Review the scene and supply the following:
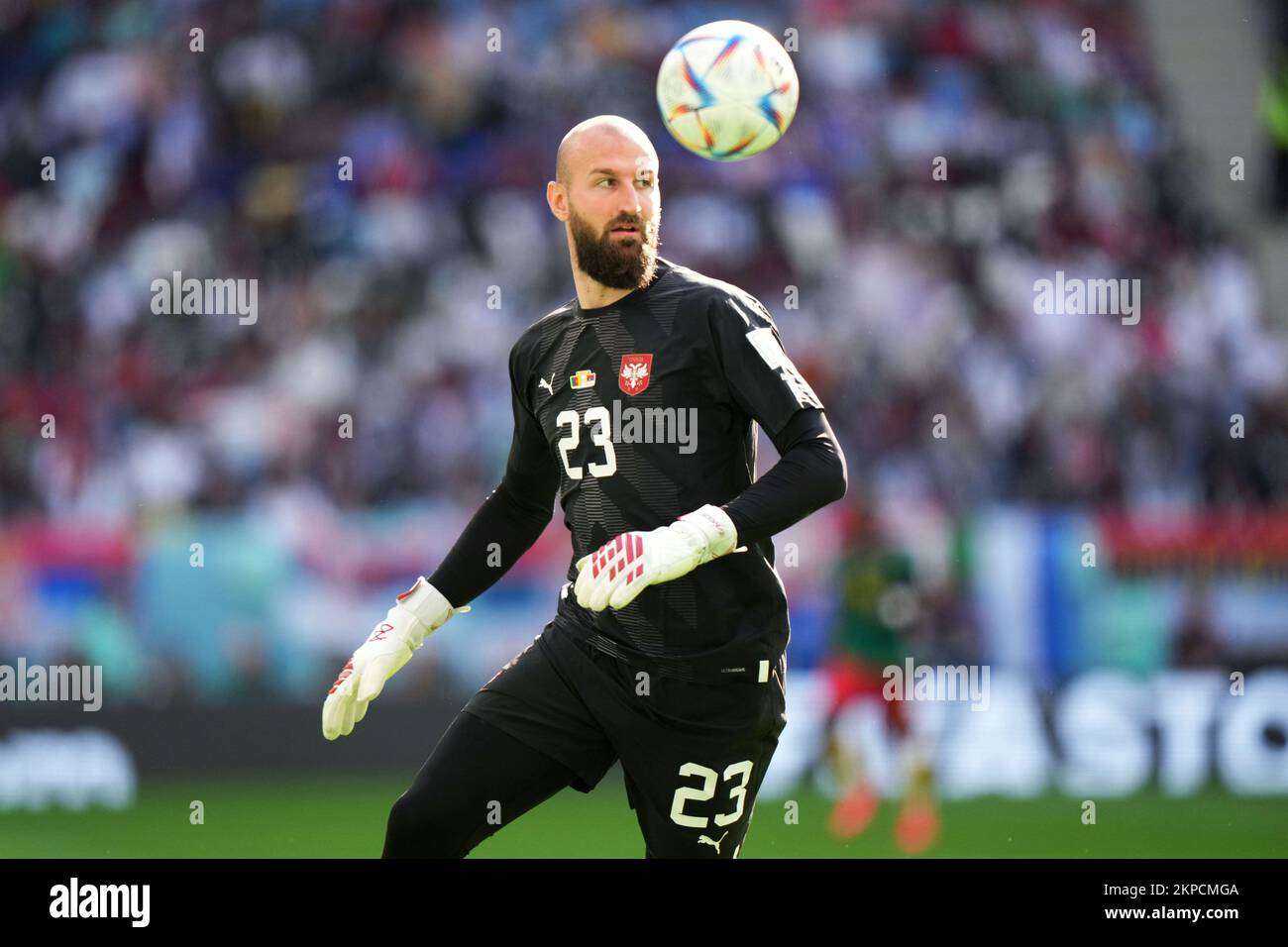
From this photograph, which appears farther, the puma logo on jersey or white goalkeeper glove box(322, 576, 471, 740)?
white goalkeeper glove box(322, 576, 471, 740)

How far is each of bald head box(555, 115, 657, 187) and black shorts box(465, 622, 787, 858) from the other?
1390 mm

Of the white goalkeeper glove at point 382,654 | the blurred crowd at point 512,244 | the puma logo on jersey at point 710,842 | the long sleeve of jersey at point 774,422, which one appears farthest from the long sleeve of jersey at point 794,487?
the blurred crowd at point 512,244

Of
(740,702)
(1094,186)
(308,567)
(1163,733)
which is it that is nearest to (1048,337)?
(1094,186)

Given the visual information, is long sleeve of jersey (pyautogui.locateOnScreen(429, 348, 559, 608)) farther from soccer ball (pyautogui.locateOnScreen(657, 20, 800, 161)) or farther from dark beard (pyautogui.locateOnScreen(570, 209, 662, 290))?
soccer ball (pyautogui.locateOnScreen(657, 20, 800, 161))

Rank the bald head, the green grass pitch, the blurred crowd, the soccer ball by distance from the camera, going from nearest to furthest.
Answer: the bald head, the soccer ball, the green grass pitch, the blurred crowd

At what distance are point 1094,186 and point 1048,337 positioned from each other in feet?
6.02

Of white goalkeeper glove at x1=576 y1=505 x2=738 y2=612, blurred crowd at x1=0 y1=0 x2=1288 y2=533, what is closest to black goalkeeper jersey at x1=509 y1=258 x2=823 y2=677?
white goalkeeper glove at x1=576 y1=505 x2=738 y2=612

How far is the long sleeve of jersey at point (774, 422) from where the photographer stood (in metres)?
4.65

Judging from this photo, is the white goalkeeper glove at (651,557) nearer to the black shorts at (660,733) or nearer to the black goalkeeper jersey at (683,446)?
the black goalkeeper jersey at (683,446)

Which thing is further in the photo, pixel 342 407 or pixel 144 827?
pixel 342 407

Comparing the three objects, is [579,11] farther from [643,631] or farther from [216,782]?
[643,631]

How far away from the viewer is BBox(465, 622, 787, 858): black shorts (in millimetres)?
4910

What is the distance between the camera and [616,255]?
5.09m

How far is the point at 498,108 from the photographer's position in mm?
14836
